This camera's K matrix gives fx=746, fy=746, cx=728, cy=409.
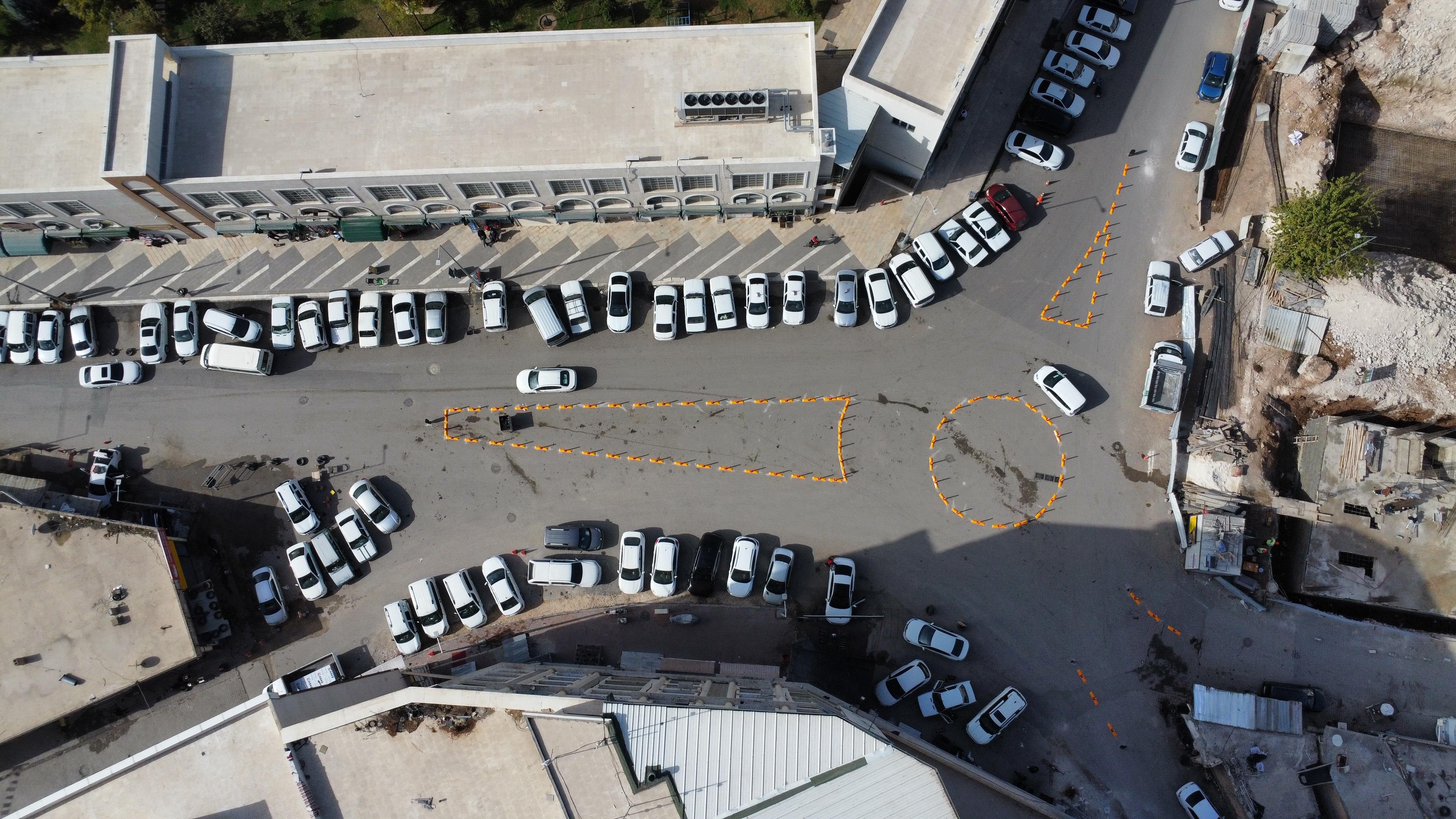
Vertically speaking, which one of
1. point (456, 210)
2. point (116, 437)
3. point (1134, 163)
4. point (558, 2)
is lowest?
point (116, 437)

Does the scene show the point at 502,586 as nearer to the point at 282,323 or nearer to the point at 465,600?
the point at 465,600

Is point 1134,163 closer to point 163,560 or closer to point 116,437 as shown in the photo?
point 163,560

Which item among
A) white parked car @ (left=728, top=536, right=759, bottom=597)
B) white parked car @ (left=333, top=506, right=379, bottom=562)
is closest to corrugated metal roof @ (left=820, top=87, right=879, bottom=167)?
white parked car @ (left=728, top=536, right=759, bottom=597)

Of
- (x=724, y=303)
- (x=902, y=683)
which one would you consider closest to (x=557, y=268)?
(x=724, y=303)

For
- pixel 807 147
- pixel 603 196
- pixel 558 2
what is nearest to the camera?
pixel 807 147

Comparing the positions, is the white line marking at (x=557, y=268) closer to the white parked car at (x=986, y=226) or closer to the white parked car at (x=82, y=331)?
the white parked car at (x=986, y=226)

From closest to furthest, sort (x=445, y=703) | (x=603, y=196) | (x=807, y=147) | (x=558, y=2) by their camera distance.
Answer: (x=445, y=703)
(x=807, y=147)
(x=603, y=196)
(x=558, y=2)

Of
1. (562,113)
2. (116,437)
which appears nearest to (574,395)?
(562,113)
